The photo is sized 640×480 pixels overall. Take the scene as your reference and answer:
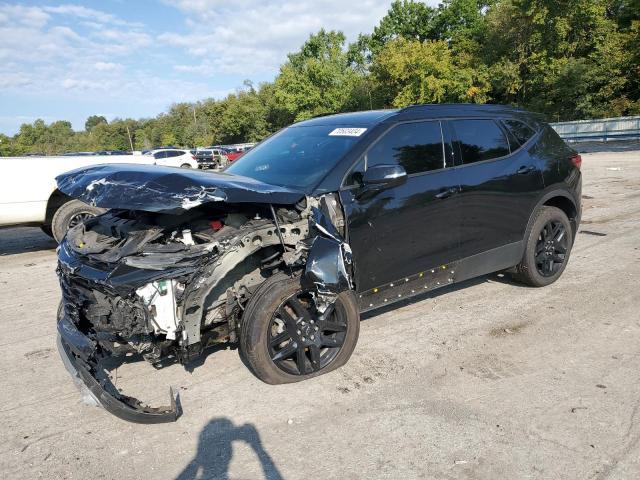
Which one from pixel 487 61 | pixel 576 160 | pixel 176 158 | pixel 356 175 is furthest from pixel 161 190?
pixel 487 61

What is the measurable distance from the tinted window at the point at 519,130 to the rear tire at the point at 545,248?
0.76 meters

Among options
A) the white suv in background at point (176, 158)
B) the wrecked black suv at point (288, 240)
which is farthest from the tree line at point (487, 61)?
the wrecked black suv at point (288, 240)

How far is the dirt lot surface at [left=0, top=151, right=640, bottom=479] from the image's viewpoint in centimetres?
272

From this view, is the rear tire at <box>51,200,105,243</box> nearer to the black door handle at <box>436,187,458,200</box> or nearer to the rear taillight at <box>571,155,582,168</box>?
the black door handle at <box>436,187,458,200</box>

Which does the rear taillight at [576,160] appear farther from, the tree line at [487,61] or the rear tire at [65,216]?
the tree line at [487,61]

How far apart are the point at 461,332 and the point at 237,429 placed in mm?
2229

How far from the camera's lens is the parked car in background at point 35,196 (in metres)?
7.65

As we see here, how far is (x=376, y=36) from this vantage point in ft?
220

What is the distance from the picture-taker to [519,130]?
5.13 m

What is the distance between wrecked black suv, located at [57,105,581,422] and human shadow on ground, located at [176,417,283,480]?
27 cm

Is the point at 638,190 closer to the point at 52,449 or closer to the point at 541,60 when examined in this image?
the point at 52,449

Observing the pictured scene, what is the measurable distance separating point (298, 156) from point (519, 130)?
2430mm

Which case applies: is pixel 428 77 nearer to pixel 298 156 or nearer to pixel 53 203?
pixel 53 203

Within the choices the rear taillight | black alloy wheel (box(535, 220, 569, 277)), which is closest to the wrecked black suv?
black alloy wheel (box(535, 220, 569, 277))
